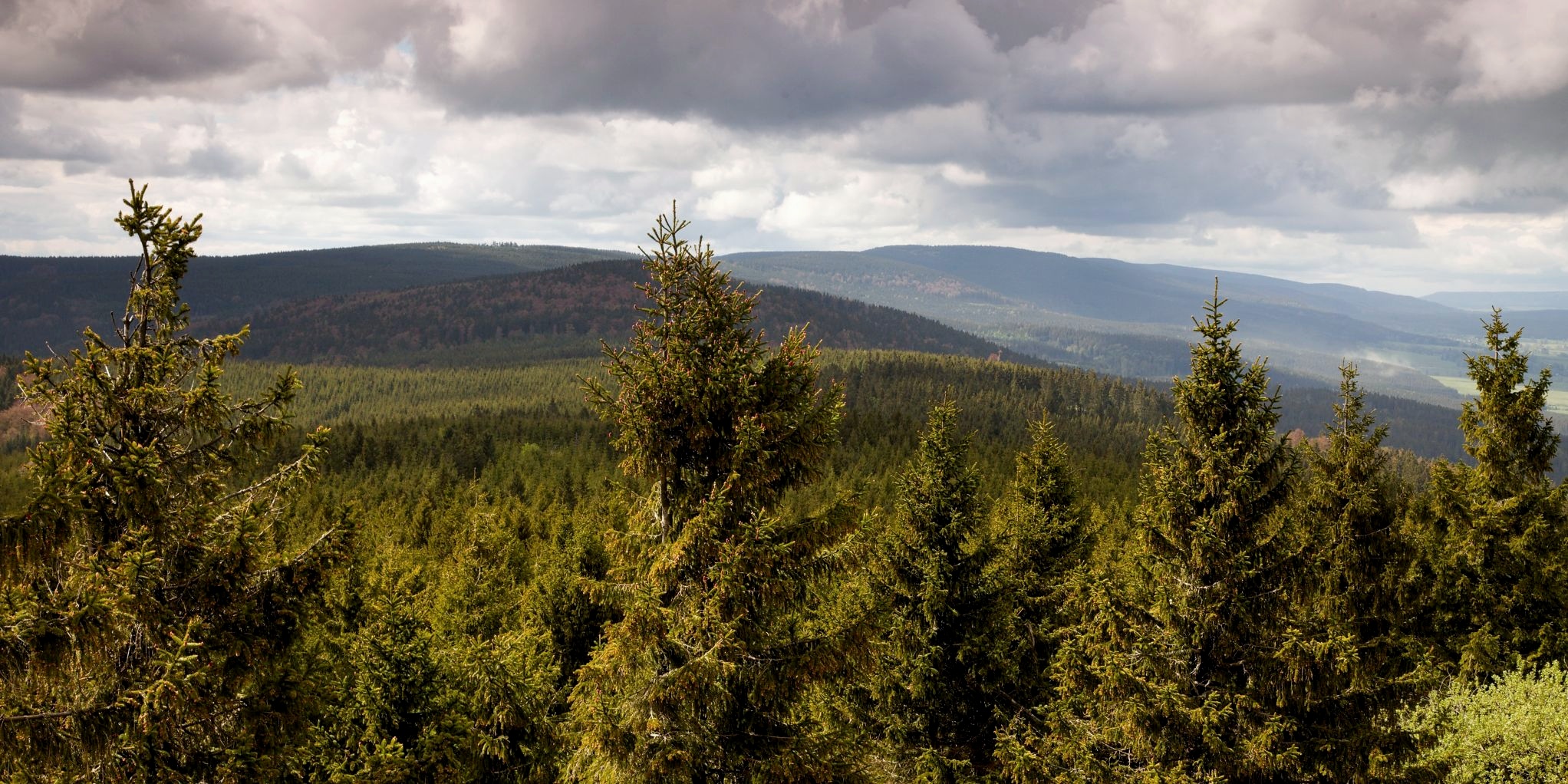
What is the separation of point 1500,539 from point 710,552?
25.8 meters

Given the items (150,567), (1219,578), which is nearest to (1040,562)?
(1219,578)

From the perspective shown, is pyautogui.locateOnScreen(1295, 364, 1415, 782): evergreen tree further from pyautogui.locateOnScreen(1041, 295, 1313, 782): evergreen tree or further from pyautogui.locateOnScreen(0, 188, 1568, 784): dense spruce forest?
pyautogui.locateOnScreen(1041, 295, 1313, 782): evergreen tree

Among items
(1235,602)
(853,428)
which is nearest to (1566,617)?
(1235,602)

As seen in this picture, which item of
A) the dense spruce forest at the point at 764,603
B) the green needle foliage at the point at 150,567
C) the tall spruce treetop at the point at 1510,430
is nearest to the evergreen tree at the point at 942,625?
the dense spruce forest at the point at 764,603

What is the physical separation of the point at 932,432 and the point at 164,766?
50.9 feet

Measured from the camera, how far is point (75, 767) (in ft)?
28.8

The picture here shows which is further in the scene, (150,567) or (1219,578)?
(1219,578)

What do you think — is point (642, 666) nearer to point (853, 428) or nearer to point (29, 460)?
point (29, 460)

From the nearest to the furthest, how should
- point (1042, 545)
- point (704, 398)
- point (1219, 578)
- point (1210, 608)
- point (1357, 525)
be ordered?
point (704, 398) → point (1210, 608) → point (1219, 578) → point (1357, 525) → point (1042, 545)

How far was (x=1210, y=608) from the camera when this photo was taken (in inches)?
531

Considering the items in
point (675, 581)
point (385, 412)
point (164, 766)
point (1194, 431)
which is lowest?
point (385, 412)

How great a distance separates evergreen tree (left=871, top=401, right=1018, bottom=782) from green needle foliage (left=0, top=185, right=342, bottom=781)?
501 inches

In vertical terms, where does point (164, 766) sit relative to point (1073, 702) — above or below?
above

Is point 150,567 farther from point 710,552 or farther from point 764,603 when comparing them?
point 764,603
